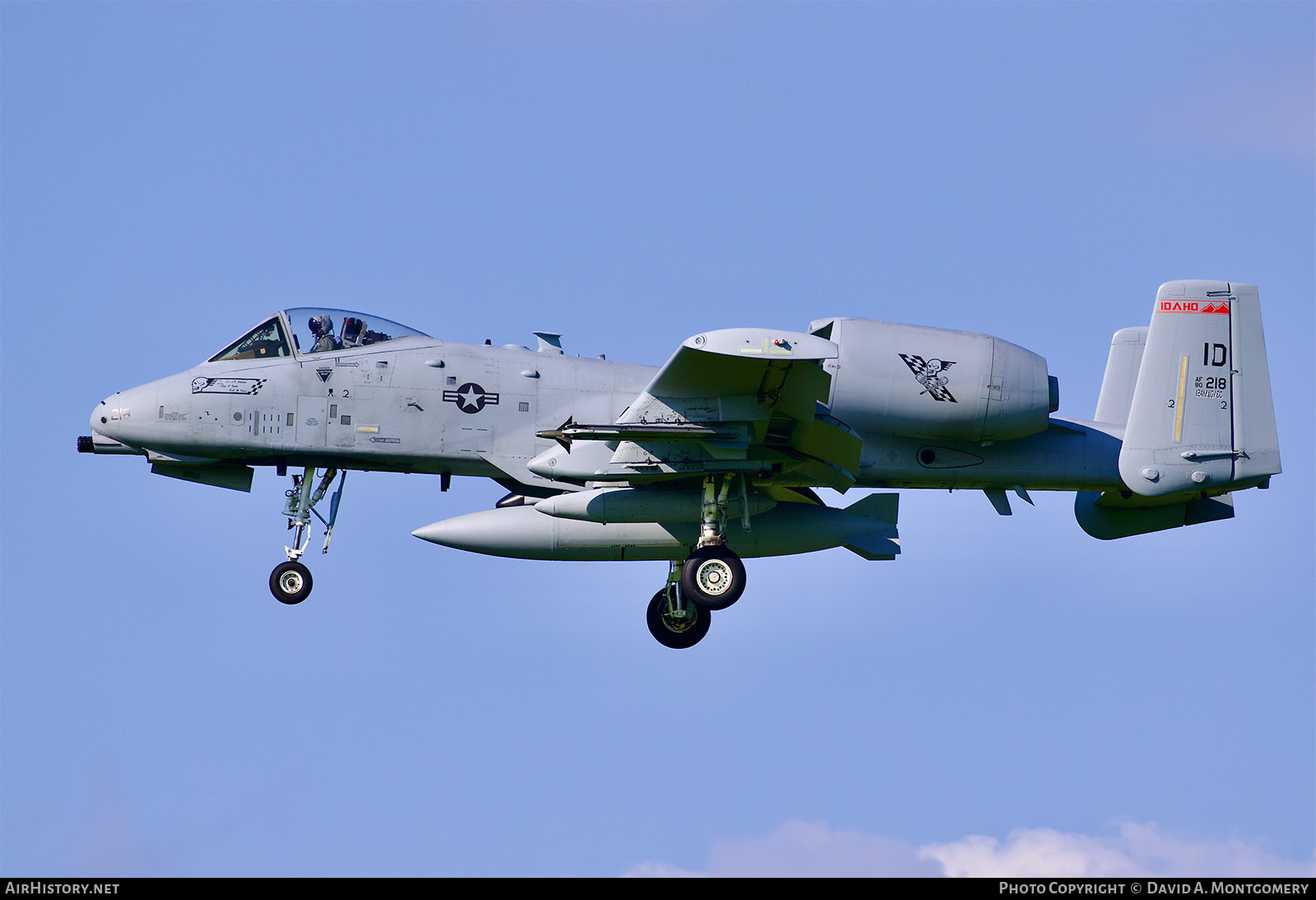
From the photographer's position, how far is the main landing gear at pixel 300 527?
19781 millimetres

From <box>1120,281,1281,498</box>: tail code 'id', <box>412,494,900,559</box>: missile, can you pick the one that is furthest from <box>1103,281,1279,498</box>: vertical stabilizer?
<box>412,494,900,559</box>: missile

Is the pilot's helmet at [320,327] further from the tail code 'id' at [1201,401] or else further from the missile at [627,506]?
the tail code 'id' at [1201,401]

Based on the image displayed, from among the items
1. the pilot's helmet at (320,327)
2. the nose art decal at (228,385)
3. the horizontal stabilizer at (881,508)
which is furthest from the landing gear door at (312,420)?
the horizontal stabilizer at (881,508)

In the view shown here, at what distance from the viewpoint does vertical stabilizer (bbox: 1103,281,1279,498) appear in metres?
19.5

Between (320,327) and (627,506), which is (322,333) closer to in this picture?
(320,327)

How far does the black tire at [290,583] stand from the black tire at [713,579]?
488cm

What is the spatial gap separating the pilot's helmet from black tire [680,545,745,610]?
18.2ft

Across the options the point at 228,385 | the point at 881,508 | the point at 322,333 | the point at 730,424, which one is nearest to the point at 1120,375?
the point at 881,508

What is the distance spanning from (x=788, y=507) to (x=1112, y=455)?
4353 millimetres

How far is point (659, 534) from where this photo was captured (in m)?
20.2

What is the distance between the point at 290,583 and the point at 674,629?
17.5 feet
